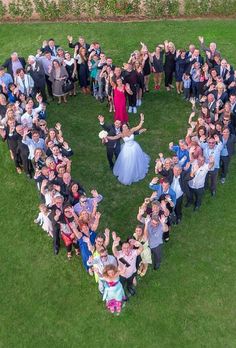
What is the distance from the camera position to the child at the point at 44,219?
11.7 metres

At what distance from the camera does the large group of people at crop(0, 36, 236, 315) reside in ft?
36.0

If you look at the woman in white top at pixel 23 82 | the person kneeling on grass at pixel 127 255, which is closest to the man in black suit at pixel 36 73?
the woman in white top at pixel 23 82

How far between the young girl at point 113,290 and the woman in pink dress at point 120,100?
642 centimetres

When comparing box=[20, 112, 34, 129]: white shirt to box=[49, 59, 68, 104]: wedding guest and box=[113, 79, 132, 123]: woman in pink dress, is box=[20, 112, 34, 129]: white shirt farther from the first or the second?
box=[113, 79, 132, 123]: woman in pink dress

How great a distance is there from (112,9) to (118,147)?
9.58m

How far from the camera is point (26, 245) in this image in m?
12.6

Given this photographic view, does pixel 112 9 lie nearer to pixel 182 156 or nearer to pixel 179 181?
pixel 182 156

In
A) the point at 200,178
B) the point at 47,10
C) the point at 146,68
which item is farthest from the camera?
the point at 47,10

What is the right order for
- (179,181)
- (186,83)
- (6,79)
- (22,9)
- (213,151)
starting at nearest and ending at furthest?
(179,181) < (213,151) < (6,79) < (186,83) < (22,9)

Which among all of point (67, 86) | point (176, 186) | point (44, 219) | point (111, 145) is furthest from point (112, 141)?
point (67, 86)

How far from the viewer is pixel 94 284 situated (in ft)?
38.0

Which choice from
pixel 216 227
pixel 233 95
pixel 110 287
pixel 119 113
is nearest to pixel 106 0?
pixel 119 113

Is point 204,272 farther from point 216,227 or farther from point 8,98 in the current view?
point 8,98

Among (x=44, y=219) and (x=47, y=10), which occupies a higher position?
(x=47, y=10)
